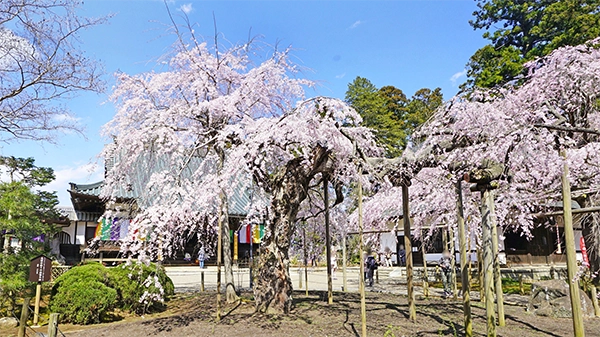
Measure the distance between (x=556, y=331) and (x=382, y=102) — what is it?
78.6ft

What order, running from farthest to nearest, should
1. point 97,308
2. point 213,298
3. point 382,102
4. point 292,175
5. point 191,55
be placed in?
point 382,102, point 213,298, point 191,55, point 97,308, point 292,175

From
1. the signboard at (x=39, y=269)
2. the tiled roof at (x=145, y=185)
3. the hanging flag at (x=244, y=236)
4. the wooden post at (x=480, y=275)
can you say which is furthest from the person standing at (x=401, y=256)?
the signboard at (x=39, y=269)

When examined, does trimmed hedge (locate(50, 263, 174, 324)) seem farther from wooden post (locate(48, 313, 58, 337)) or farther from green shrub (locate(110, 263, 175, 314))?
wooden post (locate(48, 313, 58, 337))

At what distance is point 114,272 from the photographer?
395 inches

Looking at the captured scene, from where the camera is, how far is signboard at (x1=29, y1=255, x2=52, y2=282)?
8695 millimetres

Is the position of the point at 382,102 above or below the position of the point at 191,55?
above

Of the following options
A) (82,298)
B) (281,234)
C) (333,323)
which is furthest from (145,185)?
(333,323)

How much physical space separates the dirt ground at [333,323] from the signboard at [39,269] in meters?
1.15

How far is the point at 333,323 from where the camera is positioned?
23.7 feet

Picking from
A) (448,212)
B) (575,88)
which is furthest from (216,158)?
(575,88)

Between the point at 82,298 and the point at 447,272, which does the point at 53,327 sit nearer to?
the point at 82,298

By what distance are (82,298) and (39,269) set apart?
3.64ft

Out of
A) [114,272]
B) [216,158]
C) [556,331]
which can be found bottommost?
[556,331]

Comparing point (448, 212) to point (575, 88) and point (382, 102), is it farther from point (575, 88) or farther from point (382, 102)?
point (382, 102)
